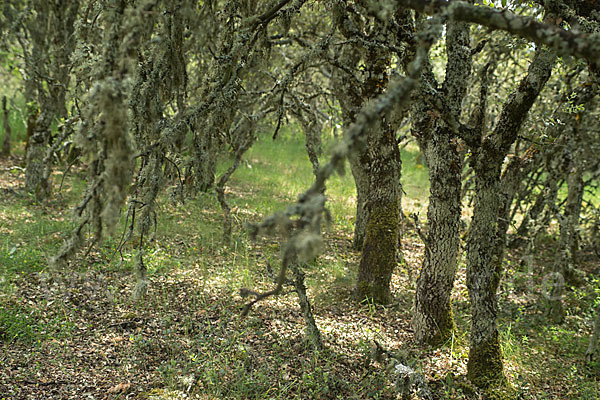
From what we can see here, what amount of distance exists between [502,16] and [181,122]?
1.95 metres

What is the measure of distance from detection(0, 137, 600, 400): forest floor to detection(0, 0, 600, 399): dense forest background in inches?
1.0

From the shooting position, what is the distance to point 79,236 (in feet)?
7.18

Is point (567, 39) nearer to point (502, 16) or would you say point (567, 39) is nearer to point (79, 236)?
point (502, 16)

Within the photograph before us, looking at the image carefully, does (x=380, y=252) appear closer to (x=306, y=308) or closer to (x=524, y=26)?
(x=306, y=308)

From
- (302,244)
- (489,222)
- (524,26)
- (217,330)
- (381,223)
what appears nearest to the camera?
(302,244)

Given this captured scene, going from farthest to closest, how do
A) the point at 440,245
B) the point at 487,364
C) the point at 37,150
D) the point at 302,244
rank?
the point at 37,150
the point at 440,245
the point at 487,364
the point at 302,244

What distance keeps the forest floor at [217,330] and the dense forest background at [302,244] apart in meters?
0.02

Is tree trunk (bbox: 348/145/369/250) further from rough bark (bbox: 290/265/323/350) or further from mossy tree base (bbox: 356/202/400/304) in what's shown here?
rough bark (bbox: 290/265/323/350)

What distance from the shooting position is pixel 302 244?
1520mm

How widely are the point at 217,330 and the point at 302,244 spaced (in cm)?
349

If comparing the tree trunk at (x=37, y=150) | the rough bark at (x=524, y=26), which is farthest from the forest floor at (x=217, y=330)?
the rough bark at (x=524, y=26)

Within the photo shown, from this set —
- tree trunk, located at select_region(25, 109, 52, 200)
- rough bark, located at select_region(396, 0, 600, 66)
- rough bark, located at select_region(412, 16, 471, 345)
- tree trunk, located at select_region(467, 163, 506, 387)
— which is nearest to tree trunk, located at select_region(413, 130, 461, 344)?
rough bark, located at select_region(412, 16, 471, 345)

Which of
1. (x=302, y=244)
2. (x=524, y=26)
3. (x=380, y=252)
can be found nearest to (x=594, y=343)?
(x=380, y=252)

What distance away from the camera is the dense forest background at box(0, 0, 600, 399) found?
6.89 ft
